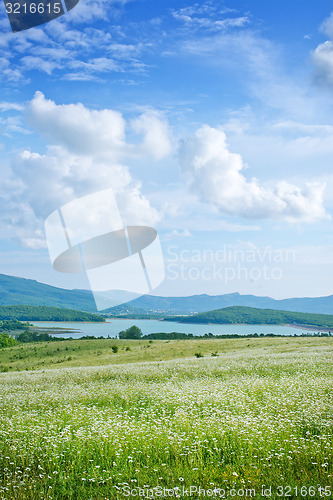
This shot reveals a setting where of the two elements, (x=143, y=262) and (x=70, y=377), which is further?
(x=70, y=377)

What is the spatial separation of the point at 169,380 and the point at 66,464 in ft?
34.2

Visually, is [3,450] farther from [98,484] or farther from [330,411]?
[330,411]

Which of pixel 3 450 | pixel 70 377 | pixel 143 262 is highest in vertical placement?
pixel 143 262

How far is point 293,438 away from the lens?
787 cm

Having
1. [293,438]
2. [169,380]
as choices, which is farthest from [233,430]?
[169,380]

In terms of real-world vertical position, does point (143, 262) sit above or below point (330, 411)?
above

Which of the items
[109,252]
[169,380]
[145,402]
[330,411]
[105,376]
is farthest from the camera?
[105,376]

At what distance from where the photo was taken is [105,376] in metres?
20.3

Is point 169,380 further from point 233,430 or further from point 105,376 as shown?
point 233,430

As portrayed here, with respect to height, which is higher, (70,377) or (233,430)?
(233,430)

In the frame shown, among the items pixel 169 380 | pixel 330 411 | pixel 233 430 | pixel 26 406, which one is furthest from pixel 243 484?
pixel 169 380

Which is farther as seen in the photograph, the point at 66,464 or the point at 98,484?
the point at 66,464

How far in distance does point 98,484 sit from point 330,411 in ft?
21.5

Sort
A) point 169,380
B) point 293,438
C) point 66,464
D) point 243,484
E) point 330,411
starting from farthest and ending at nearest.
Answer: point 169,380 < point 330,411 < point 293,438 < point 66,464 < point 243,484
